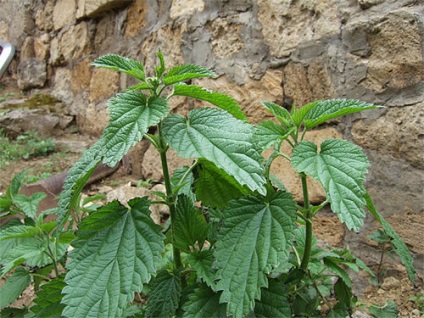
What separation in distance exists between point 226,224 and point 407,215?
79 centimetres

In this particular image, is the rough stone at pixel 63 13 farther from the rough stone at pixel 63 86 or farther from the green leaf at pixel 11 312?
the green leaf at pixel 11 312

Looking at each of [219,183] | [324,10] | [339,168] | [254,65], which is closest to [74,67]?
[254,65]

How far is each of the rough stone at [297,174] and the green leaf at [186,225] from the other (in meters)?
0.76

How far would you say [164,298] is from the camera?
2.55ft

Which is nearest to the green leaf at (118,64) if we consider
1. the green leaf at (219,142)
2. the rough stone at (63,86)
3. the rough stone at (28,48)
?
the green leaf at (219,142)

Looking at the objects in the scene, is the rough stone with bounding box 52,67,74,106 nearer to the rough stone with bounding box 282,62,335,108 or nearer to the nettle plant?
the rough stone with bounding box 282,62,335,108

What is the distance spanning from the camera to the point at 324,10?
143 cm

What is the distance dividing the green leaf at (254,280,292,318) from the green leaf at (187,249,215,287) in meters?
0.11

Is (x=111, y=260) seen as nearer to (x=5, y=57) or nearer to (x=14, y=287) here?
(x=14, y=287)

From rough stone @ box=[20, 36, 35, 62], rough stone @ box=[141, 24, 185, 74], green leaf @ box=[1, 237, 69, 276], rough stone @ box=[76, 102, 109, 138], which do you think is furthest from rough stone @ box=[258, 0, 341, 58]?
rough stone @ box=[20, 36, 35, 62]

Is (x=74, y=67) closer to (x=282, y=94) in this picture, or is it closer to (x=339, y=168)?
(x=282, y=94)

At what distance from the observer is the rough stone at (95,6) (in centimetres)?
248

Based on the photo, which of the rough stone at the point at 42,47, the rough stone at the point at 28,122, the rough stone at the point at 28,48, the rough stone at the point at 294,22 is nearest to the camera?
the rough stone at the point at 294,22

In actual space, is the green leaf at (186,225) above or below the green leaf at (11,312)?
above
